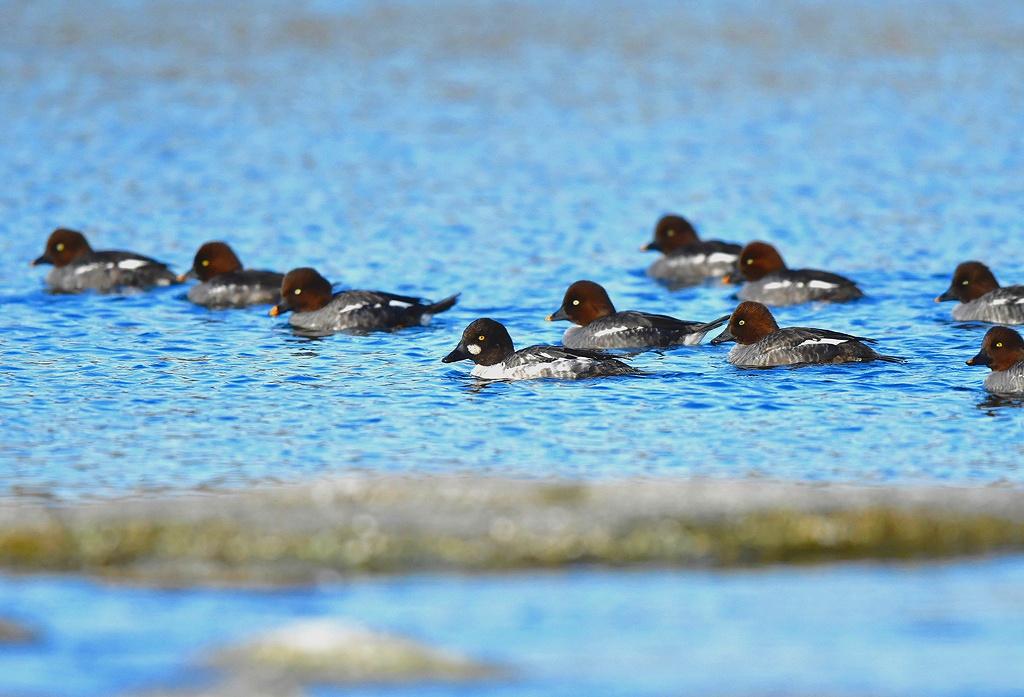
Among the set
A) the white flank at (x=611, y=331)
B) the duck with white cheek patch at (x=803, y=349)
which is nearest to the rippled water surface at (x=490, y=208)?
the duck with white cheek patch at (x=803, y=349)

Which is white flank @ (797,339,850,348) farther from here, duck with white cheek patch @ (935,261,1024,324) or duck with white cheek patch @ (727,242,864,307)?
duck with white cheek patch @ (727,242,864,307)

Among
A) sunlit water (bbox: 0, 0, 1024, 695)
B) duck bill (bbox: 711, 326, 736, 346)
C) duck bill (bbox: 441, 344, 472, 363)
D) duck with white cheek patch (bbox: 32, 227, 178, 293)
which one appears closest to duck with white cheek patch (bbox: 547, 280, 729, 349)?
duck bill (bbox: 711, 326, 736, 346)

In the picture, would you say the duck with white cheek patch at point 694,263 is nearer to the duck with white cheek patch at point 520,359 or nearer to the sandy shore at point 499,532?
the duck with white cheek patch at point 520,359

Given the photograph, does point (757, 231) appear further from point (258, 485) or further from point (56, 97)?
point (56, 97)

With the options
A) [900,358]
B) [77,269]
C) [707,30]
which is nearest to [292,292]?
[77,269]

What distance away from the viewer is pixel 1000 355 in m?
Result: 14.8

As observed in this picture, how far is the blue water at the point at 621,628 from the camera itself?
24.7 feet

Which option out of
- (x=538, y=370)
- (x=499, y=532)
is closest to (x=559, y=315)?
(x=538, y=370)

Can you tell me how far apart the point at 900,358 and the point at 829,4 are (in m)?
39.5

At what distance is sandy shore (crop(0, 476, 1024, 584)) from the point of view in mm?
9367

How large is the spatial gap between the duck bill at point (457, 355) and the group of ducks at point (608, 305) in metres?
0.01

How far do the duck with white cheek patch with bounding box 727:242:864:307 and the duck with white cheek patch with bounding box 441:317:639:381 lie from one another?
4829mm

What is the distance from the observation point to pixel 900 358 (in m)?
15.7

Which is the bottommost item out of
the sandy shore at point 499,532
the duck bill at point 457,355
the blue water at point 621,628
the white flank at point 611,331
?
the blue water at point 621,628
